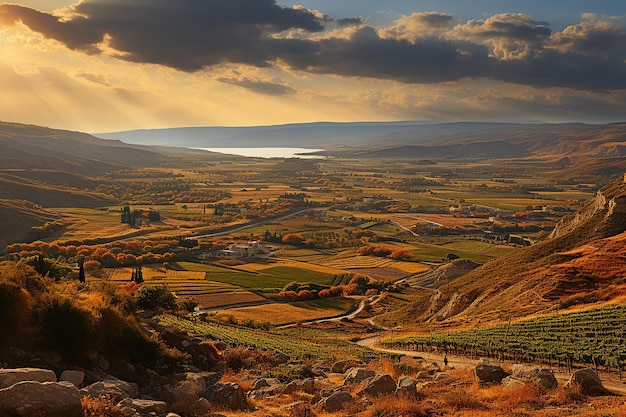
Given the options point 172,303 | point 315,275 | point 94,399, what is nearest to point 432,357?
point 172,303

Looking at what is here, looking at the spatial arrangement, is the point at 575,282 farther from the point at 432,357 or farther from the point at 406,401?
the point at 406,401

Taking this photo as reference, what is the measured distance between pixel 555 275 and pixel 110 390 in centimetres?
5258

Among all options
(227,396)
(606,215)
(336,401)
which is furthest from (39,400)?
(606,215)

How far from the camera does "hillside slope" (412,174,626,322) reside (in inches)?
2026

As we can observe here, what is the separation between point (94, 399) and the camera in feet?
50.7

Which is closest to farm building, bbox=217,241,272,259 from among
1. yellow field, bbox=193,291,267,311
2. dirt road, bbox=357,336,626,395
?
yellow field, bbox=193,291,267,311

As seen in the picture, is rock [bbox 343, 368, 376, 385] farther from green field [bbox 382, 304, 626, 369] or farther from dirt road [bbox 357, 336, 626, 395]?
green field [bbox 382, 304, 626, 369]

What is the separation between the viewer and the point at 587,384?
21.9 metres

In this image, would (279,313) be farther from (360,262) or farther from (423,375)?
(423,375)

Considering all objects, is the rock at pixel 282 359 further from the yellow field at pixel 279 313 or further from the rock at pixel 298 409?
the yellow field at pixel 279 313

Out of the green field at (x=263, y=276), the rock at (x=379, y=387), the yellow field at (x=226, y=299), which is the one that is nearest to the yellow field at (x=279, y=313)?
the yellow field at (x=226, y=299)

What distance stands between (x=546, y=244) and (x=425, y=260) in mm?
47467

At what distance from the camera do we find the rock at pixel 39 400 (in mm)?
13367

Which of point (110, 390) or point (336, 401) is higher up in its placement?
point (110, 390)
